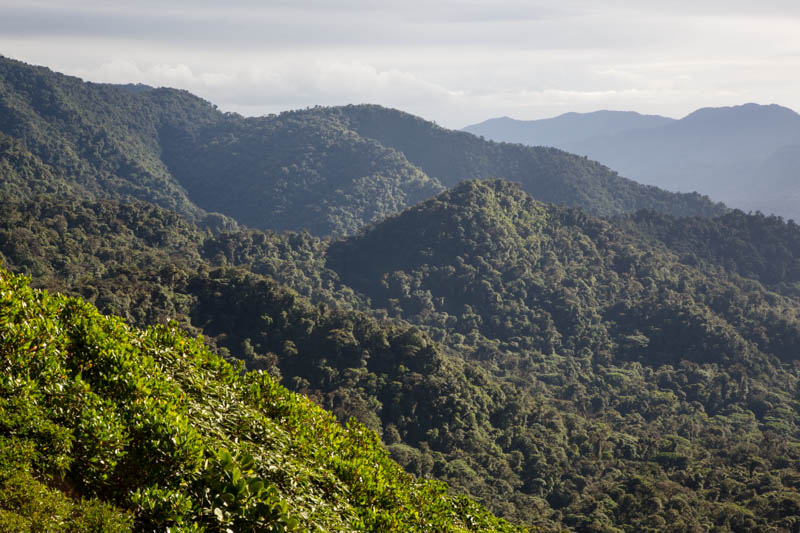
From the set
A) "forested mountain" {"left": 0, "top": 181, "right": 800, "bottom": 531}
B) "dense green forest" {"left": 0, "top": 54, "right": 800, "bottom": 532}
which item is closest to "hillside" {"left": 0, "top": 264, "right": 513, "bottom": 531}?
"dense green forest" {"left": 0, "top": 54, "right": 800, "bottom": 532}

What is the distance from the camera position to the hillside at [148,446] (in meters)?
6.71

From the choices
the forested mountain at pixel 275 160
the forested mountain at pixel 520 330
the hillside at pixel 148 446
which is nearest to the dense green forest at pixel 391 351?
the hillside at pixel 148 446

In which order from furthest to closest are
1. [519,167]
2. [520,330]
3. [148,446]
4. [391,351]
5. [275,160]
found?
[519,167], [275,160], [520,330], [391,351], [148,446]

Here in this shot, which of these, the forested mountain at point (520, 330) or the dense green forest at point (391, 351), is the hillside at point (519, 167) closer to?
the dense green forest at point (391, 351)

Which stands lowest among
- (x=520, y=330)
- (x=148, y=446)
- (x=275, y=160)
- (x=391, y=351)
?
(x=520, y=330)

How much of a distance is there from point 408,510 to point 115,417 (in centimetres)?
547

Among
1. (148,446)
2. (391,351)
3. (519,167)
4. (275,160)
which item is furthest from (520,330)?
(275,160)

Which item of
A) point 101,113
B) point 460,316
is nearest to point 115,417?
point 460,316

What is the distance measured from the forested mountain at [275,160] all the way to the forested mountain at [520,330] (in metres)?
44.0

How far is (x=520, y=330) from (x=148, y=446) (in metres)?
75.3

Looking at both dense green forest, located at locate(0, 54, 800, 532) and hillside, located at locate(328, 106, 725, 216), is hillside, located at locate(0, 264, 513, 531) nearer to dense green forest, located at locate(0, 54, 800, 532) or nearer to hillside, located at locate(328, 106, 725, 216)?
dense green forest, located at locate(0, 54, 800, 532)

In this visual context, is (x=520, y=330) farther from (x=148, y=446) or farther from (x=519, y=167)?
(x=519, y=167)

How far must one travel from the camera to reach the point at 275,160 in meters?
159

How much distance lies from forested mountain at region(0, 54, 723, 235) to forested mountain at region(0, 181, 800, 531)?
4397 centimetres
